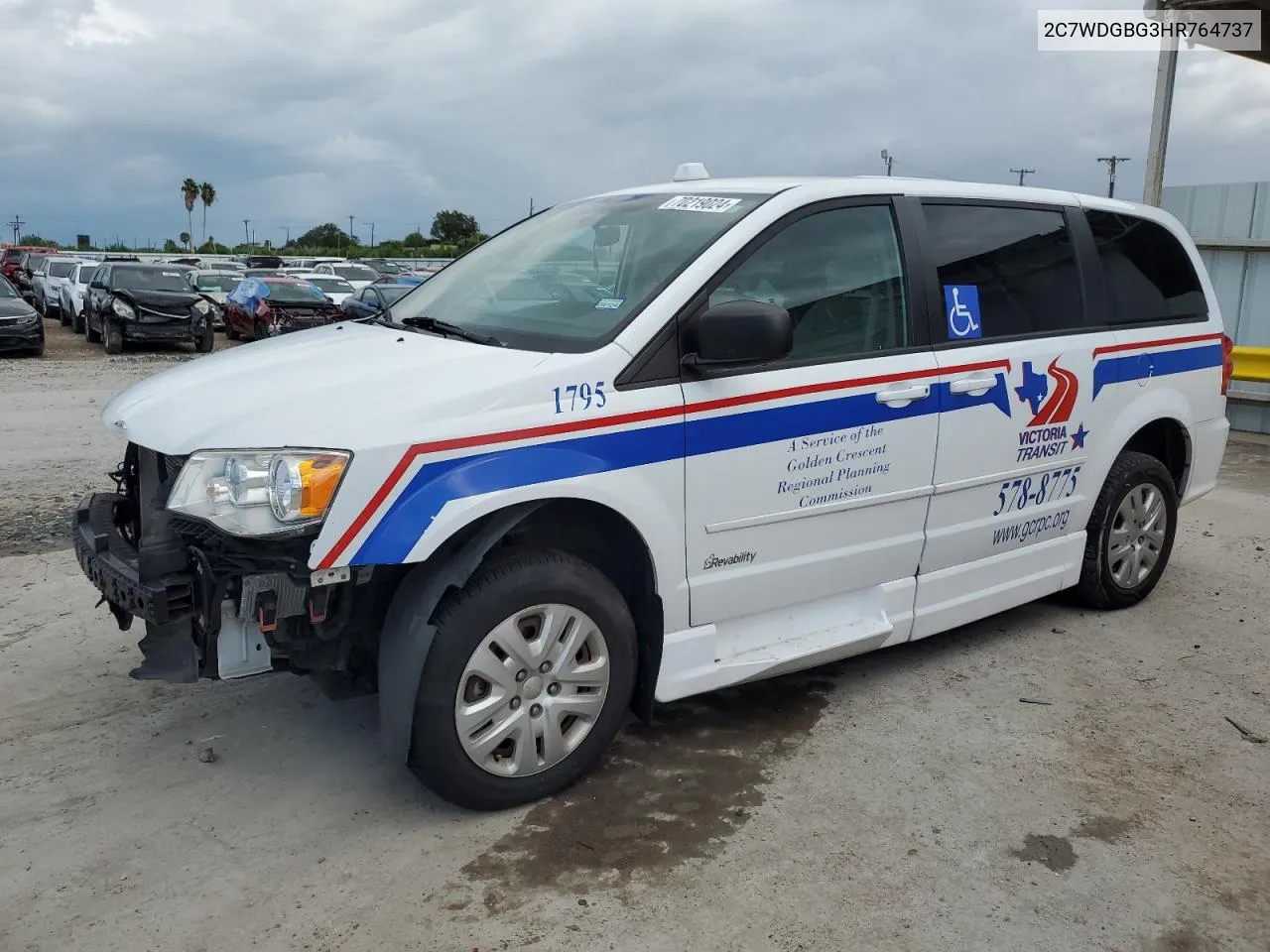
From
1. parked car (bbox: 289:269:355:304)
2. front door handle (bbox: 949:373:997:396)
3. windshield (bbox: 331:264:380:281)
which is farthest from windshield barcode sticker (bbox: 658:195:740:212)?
windshield (bbox: 331:264:380:281)

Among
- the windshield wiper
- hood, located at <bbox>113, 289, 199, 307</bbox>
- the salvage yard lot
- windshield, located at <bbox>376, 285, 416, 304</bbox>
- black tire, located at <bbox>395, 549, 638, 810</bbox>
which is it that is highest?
the windshield wiper

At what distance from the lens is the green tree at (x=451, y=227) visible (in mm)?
76300

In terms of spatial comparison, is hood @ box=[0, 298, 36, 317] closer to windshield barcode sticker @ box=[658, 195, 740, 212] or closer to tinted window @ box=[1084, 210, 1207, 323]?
windshield barcode sticker @ box=[658, 195, 740, 212]

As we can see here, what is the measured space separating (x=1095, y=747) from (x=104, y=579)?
3407 millimetres

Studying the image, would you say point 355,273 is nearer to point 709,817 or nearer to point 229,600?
point 229,600

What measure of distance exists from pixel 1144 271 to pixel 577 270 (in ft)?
9.62

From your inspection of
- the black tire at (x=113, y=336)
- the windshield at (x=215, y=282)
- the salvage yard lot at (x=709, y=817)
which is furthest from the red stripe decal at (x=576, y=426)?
the windshield at (x=215, y=282)

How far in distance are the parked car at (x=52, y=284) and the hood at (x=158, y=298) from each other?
7106 millimetres

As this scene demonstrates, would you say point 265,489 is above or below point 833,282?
below

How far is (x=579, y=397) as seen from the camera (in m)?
3.20

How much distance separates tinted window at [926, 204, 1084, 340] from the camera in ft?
13.9

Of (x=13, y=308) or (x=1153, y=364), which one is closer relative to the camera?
(x=1153, y=364)

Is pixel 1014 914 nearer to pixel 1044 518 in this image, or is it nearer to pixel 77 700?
pixel 1044 518

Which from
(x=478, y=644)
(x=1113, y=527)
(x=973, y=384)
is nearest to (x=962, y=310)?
(x=973, y=384)
